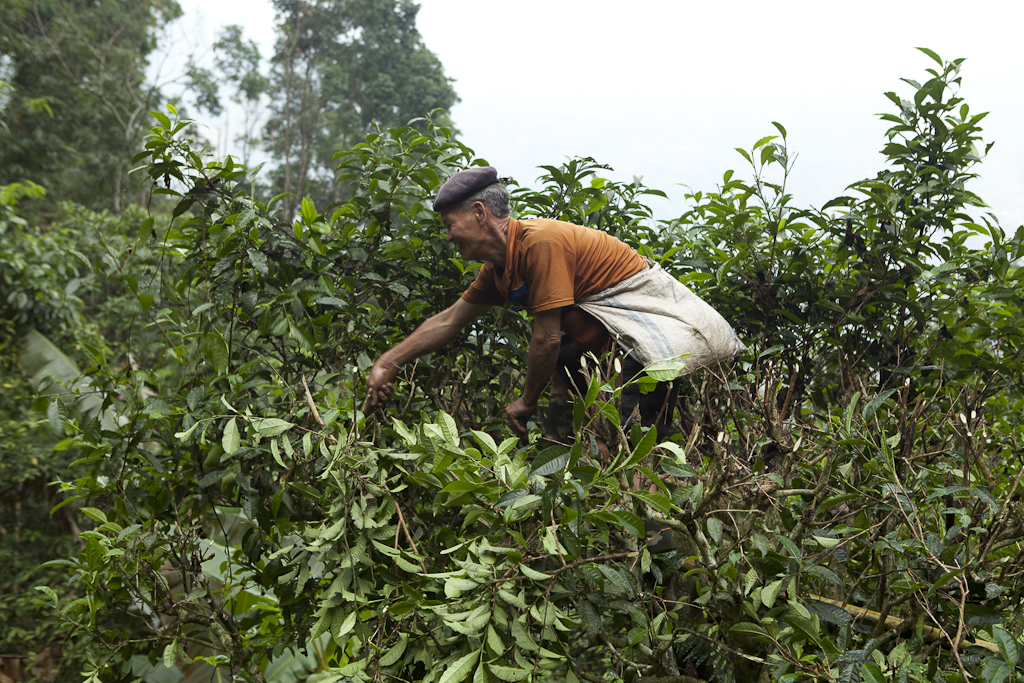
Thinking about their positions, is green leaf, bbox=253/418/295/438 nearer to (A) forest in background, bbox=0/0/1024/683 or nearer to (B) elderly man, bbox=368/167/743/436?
(A) forest in background, bbox=0/0/1024/683

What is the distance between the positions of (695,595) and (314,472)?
3.55 ft

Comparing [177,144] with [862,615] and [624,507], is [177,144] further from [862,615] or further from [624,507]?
[862,615]

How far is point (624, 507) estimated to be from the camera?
1328 millimetres

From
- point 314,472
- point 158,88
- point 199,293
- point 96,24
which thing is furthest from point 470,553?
point 96,24

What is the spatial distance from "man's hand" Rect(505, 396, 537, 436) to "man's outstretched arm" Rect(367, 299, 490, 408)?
0.29 m

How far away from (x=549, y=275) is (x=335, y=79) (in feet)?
78.4

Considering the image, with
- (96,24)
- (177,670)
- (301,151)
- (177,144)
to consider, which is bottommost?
(177,670)

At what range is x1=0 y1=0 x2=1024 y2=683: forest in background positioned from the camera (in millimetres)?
1222

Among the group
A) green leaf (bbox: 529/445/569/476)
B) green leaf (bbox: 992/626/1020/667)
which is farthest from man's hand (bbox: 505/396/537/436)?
green leaf (bbox: 992/626/1020/667)

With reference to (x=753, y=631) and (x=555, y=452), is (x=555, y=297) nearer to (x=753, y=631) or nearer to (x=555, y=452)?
(x=555, y=452)

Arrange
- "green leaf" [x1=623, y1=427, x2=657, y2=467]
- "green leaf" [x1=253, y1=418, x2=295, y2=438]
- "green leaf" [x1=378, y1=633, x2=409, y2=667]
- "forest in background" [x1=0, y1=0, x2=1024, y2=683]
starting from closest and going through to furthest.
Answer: "green leaf" [x1=623, y1=427, x2=657, y2=467] < "forest in background" [x1=0, y1=0, x2=1024, y2=683] < "green leaf" [x1=378, y1=633, x2=409, y2=667] < "green leaf" [x1=253, y1=418, x2=295, y2=438]

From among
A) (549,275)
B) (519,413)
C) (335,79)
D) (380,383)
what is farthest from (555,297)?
(335,79)

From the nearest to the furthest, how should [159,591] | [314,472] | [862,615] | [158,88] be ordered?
[862,615] < [314,472] < [159,591] < [158,88]

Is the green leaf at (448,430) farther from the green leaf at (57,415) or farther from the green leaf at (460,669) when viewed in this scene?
the green leaf at (57,415)
